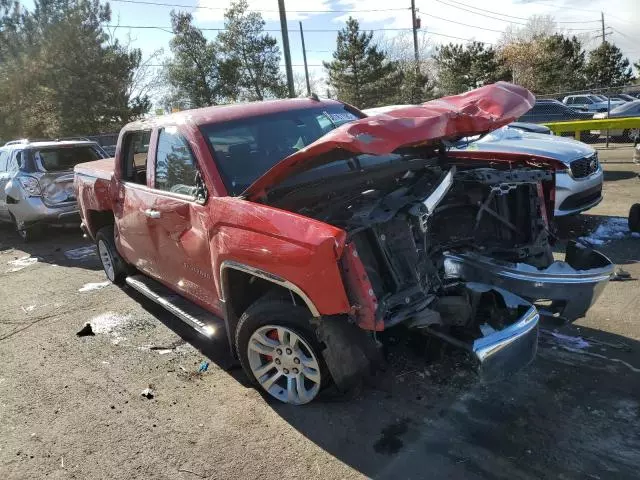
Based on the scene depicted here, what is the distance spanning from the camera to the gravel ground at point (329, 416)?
283 centimetres

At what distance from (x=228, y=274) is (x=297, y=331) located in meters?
0.66

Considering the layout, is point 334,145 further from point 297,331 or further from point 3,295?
point 3,295

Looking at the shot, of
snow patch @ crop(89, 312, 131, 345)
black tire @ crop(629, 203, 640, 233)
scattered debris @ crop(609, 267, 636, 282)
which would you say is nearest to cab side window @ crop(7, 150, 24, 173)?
snow patch @ crop(89, 312, 131, 345)

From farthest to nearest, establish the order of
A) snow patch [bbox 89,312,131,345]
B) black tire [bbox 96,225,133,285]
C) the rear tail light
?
the rear tail light, black tire [bbox 96,225,133,285], snow patch [bbox 89,312,131,345]

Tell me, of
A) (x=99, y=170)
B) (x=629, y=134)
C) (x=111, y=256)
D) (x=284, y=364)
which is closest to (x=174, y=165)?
(x=284, y=364)

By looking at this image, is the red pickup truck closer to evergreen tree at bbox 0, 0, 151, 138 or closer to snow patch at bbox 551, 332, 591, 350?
snow patch at bbox 551, 332, 591, 350

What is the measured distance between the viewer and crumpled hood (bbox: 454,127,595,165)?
684cm

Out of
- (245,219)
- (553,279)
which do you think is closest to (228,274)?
(245,219)

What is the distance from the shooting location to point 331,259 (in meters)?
2.72

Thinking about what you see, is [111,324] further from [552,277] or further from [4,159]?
[4,159]

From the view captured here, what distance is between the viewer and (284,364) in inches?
132

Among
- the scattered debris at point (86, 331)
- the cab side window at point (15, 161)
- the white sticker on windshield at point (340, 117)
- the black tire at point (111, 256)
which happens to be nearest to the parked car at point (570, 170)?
the white sticker on windshield at point (340, 117)

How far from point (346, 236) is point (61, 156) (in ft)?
28.0

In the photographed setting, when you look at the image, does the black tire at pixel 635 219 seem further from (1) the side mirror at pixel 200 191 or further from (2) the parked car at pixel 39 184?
(2) the parked car at pixel 39 184
